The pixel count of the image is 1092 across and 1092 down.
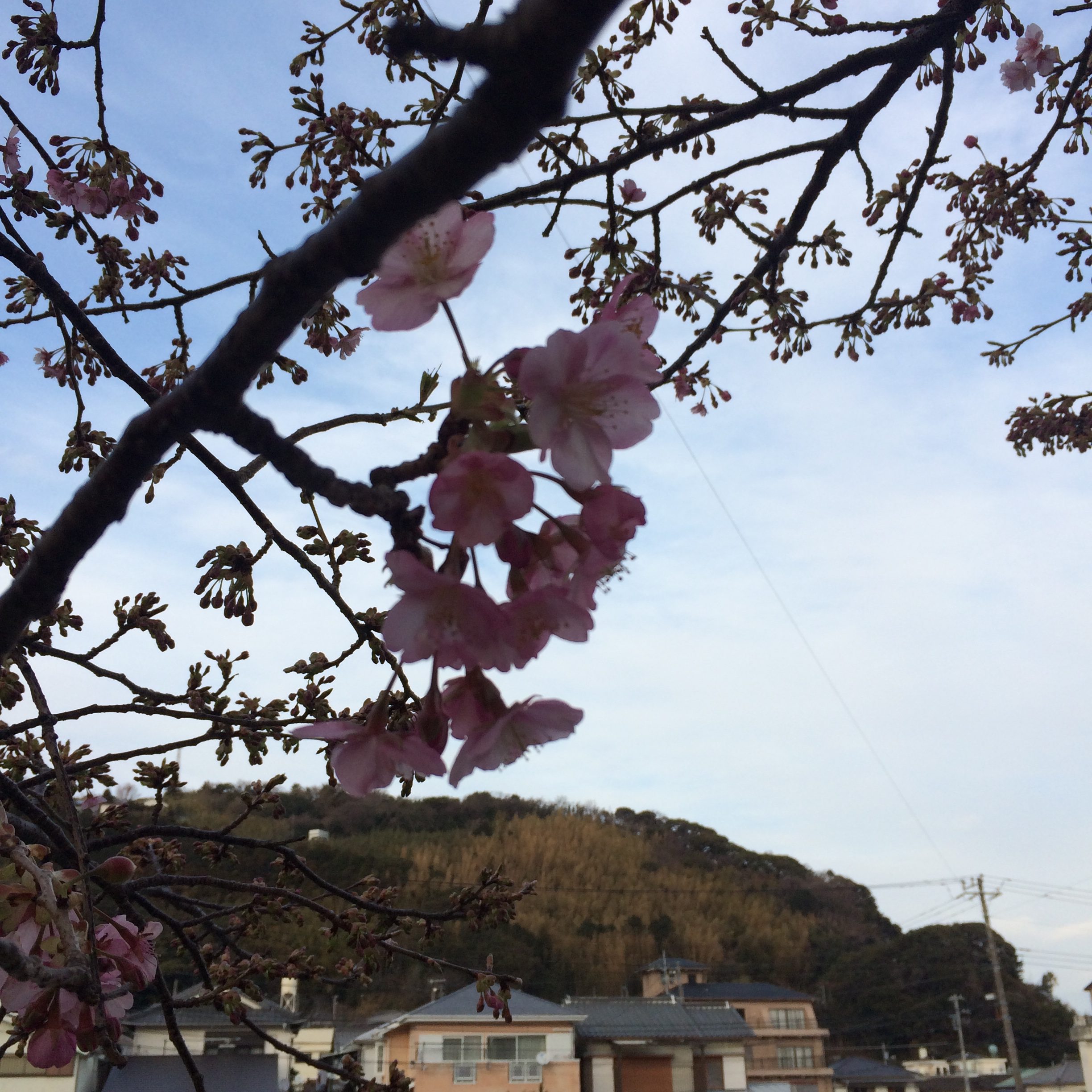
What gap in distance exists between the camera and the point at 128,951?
4.25 ft

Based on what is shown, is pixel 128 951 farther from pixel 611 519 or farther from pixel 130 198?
pixel 130 198

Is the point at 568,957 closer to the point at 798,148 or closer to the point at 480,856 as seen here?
the point at 480,856

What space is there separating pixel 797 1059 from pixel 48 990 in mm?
29847

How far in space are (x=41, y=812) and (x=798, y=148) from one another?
234 cm

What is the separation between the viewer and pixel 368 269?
0.52 meters

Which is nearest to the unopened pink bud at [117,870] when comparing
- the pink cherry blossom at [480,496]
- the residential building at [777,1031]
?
the pink cherry blossom at [480,496]

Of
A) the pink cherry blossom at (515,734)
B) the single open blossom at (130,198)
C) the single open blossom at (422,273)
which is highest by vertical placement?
the single open blossom at (130,198)

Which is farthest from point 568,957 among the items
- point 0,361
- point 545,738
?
point 545,738

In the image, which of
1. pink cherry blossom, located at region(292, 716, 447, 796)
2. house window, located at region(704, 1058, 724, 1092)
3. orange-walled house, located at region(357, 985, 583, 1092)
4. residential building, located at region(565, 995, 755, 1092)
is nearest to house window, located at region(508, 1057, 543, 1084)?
orange-walled house, located at region(357, 985, 583, 1092)

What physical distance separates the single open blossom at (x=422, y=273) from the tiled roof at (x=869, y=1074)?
32.9 m

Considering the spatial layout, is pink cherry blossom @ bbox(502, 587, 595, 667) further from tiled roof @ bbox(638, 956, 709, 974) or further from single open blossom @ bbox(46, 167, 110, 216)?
tiled roof @ bbox(638, 956, 709, 974)

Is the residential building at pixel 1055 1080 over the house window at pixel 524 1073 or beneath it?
beneath

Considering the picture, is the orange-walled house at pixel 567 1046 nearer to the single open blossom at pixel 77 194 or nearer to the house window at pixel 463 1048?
the house window at pixel 463 1048

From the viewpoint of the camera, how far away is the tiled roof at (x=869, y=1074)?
28.3m
